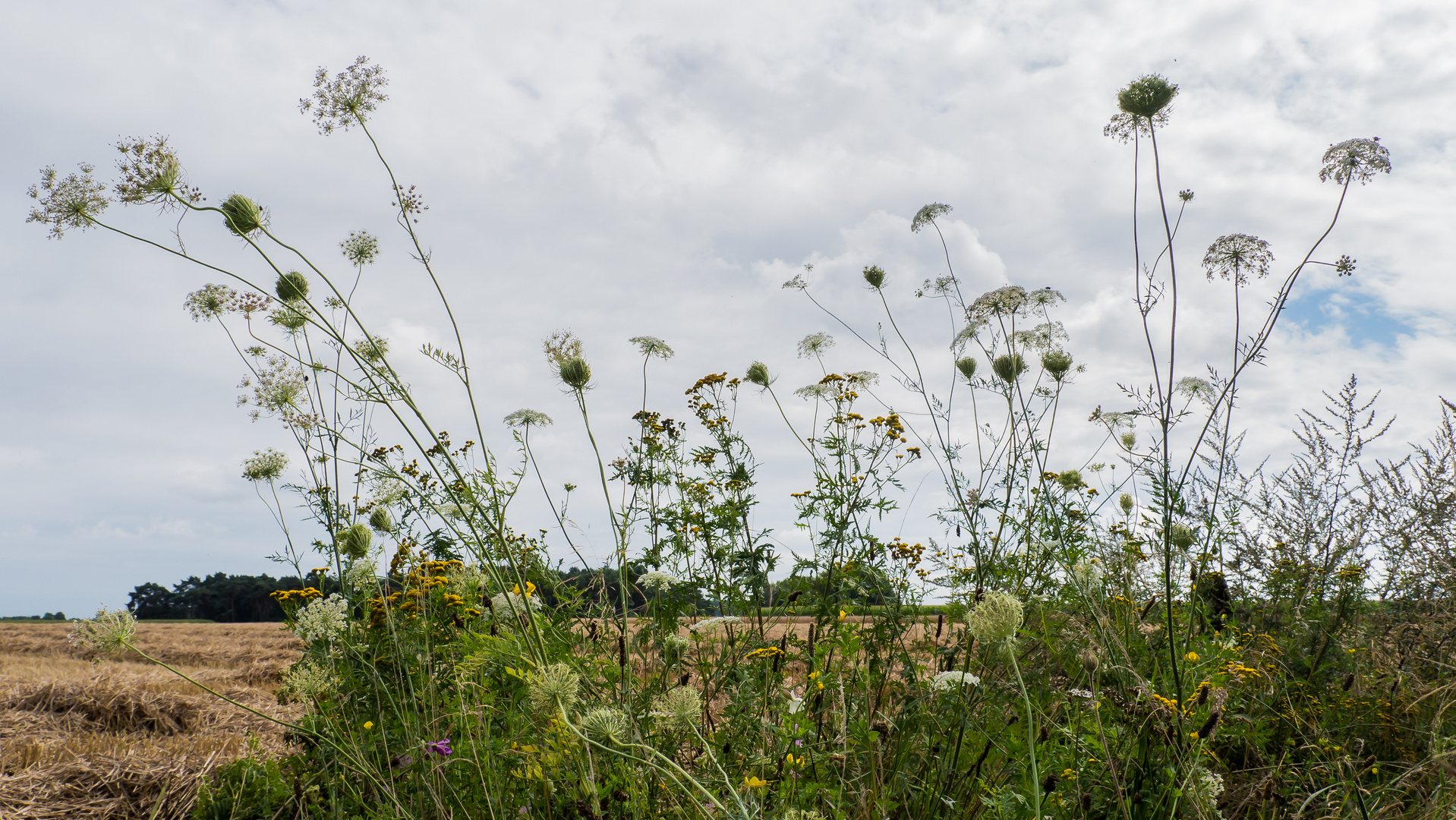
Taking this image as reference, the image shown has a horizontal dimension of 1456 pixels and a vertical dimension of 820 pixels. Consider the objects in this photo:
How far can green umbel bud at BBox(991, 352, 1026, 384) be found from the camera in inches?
173

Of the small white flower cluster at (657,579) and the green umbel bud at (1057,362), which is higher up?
the green umbel bud at (1057,362)

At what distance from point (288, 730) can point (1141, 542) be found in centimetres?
457

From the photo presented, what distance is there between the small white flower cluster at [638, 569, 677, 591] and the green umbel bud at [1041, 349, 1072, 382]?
9.04 ft

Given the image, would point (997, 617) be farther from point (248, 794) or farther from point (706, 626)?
point (248, 794)

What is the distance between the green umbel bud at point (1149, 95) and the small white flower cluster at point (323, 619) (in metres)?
3.78

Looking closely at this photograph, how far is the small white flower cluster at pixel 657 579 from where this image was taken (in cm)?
345

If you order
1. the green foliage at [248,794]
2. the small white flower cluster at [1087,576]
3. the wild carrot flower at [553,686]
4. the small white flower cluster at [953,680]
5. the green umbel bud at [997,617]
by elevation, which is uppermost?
the small white flower cluster at [1087,576]

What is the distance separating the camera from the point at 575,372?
3330 millimetres

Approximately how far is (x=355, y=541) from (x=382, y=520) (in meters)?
0.82

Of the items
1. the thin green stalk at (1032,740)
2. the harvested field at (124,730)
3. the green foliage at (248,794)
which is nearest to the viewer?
the thin green stalk at (1032,740)

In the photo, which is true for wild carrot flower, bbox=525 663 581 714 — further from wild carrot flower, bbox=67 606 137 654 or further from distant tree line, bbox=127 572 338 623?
distant tree line, bbox=127 572 338 623

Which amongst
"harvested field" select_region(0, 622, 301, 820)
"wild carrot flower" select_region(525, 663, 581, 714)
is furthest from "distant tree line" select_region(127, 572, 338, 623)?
"wild carrot flower" select_region(525, 663, 581, 714)

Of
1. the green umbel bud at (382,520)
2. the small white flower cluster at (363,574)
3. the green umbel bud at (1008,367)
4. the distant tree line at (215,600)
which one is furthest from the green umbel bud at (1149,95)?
the distant tree line at (215,600)

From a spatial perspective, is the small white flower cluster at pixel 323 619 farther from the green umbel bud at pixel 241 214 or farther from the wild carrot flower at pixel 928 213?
the wild carrot flower at pixel 928 213
